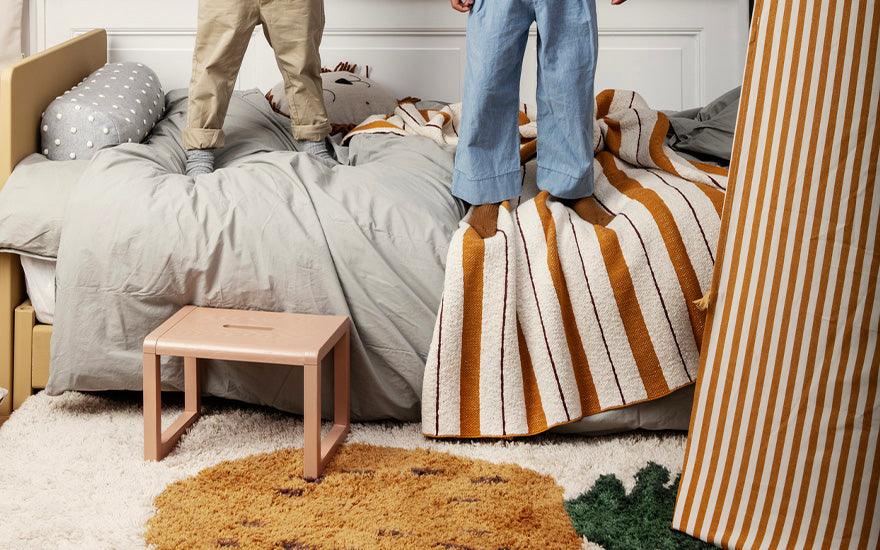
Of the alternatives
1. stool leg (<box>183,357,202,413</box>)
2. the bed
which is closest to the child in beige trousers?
the bed

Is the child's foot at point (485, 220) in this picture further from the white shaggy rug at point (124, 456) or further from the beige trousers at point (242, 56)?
the beige trousers at point (242, 56)

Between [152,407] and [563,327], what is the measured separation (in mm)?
665

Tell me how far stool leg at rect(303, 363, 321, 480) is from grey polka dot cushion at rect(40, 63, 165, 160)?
0.80m

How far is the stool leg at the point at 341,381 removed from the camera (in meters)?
1.53

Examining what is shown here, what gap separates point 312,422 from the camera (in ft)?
4.53

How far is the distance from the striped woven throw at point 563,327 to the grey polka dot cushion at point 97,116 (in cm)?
80

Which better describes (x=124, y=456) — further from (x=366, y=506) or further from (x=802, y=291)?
Answer: (x=802, y=291)

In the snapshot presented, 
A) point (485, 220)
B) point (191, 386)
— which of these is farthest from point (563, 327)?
point (191, 386)

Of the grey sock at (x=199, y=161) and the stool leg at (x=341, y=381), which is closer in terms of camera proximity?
the stool leg at (x=341, y=381)

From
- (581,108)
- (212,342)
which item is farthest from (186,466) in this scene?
(581,108)

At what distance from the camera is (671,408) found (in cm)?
156

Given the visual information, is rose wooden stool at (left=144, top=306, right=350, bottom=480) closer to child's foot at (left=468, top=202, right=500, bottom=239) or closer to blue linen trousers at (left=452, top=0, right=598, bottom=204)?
child's foot at (left=468, top=202, right=500, bottom=239)

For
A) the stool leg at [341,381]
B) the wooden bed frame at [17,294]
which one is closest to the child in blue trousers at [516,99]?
the stool leg at [341,381]

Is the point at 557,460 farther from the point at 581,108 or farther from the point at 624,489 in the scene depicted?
the point at 581,108
